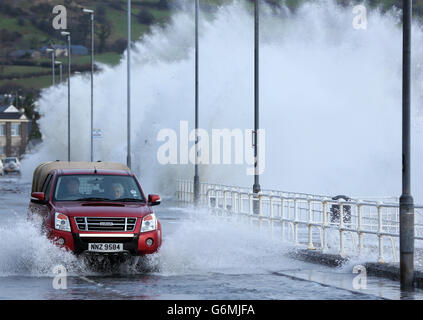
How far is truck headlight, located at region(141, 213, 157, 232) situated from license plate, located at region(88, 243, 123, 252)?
0.51 meters

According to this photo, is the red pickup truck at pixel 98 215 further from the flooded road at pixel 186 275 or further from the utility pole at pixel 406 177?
the utility pole at pixel 406 177

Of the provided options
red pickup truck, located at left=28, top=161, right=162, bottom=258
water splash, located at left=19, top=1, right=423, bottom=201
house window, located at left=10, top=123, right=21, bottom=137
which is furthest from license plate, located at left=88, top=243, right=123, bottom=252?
house window, located at left=10, top=123, right=21, bottom=137

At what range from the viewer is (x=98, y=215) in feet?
55.6

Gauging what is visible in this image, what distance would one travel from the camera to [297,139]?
59.8 meters

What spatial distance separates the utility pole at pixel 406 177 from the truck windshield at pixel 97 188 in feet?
15.6

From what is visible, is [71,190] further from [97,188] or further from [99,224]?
[99,224]

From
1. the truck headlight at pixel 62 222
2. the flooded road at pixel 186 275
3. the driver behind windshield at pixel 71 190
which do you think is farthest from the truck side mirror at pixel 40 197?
the truck headlight at pixel 62 222

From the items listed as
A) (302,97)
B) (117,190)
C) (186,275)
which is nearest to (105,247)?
(186,275)

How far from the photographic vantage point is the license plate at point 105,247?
16781 mm

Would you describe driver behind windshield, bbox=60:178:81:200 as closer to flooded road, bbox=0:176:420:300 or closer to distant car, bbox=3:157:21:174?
flooded road, bbox=0:176:420:300

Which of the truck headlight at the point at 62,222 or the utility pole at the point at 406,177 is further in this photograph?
the truck headlight at the point at 62,222

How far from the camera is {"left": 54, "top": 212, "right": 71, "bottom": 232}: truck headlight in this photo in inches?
665
